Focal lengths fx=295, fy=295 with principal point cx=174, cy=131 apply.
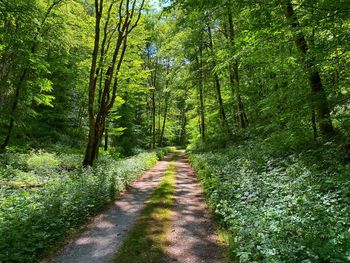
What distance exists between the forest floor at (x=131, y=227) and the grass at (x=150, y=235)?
0.13 meters

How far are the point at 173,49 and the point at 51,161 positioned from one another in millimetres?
12535

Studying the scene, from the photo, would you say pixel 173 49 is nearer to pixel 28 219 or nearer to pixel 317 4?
pixel 317 4

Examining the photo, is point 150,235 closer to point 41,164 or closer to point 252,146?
point 252,146

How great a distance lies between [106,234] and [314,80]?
267 inches

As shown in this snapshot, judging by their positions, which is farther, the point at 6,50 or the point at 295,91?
the point at 6,50

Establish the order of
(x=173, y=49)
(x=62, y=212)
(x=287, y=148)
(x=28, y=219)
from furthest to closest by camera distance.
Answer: (x=173, y=49)
(x=287, y=148)
(x=62, y=212)
(x=28, y=219)

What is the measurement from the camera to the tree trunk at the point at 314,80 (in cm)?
709

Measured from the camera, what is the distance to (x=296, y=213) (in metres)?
4.62

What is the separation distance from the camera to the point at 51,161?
14438 mm

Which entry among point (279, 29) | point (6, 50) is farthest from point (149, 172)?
point (279, 29)

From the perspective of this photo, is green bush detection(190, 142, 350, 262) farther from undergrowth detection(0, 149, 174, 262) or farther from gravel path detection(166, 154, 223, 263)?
undergrowth detection(0, 149, 174, 262)

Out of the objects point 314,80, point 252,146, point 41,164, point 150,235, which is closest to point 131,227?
point 150,235

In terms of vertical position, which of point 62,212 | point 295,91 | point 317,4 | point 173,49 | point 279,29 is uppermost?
point 173,49

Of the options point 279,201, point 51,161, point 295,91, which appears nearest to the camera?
point 279,201
